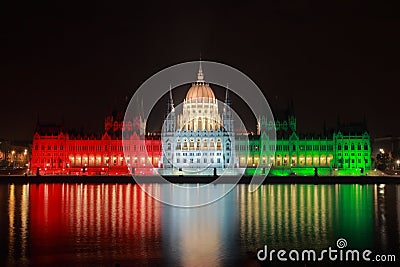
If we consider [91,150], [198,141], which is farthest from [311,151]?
[91,150]

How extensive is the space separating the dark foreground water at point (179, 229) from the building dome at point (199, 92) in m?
68.6

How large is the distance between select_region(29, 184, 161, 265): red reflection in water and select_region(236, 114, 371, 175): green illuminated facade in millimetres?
54653

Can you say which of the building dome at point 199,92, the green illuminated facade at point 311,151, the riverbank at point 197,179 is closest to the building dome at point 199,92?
the building dome at point 199,92

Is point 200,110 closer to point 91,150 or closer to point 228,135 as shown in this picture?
point 228,135

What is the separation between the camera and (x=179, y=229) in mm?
36844

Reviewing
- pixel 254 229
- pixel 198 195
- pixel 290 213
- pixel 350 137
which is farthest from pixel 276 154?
pixel 254 229

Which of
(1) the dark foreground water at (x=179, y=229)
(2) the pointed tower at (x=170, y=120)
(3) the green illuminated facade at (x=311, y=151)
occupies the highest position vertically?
(2) the pointed tower at (x=170, y=120)

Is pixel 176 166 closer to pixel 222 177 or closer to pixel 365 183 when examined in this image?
pixel 222 177

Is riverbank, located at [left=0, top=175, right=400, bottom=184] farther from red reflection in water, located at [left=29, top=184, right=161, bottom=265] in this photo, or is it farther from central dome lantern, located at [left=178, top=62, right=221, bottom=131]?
red reflection in water, located at [left=29, top=184, right=161, bottom=265]

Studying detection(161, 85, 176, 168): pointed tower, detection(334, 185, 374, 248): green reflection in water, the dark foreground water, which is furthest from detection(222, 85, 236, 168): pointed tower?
the dark foreground water

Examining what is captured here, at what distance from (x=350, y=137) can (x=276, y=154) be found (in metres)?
13.2

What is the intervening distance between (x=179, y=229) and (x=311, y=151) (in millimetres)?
73888

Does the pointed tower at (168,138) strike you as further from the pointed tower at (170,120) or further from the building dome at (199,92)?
the building dome at (199,92)

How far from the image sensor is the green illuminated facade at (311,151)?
10438cm
